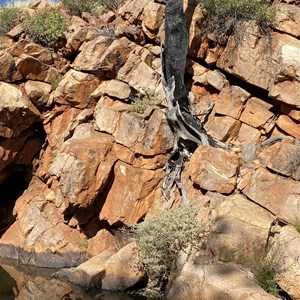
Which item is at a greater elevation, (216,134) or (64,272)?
(216,134)

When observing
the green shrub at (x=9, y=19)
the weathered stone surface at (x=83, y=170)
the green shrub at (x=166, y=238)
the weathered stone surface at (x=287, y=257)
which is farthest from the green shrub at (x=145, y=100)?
the green shrub at (x=9, y=19)

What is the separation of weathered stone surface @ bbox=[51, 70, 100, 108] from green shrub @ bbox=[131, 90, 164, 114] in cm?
182

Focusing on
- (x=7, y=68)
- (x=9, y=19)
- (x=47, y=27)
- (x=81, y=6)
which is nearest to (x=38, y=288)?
(x=7, y=68)

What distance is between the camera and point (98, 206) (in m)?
11.9

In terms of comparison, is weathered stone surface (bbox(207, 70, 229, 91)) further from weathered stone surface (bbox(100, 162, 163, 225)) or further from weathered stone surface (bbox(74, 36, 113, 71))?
weathered stone surface (bbox(74, 36, 113, 71))

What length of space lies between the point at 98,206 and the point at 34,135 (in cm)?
404

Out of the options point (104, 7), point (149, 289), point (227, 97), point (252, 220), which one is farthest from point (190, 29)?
point (149, 289)

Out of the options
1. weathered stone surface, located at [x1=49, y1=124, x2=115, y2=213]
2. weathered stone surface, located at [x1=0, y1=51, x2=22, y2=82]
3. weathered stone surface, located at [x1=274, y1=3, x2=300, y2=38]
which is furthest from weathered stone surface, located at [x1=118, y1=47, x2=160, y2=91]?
weathered stone surface, located at [x1=274, y1=3, x2=300, y2=38]

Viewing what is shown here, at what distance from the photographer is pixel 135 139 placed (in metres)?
11.8

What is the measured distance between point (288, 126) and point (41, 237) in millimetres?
7292

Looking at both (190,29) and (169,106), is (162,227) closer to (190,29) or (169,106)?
(169,106)

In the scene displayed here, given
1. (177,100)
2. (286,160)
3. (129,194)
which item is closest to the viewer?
(286,160)

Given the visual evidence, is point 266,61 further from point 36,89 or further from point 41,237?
point 41,237

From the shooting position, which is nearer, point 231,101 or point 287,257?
point 287,257
